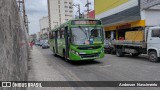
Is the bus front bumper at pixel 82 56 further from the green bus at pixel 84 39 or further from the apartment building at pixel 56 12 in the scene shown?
the apartment building at pixel 56 12

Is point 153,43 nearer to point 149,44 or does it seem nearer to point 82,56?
point 149,44

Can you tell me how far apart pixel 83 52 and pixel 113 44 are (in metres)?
6.74

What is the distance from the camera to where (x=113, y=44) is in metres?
18.2

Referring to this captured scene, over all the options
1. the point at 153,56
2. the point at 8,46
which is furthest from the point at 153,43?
the point at 8,46

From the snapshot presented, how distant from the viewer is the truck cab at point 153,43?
12352 mm

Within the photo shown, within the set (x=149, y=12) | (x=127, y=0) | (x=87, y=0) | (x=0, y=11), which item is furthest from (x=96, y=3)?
(x=0, y=11)

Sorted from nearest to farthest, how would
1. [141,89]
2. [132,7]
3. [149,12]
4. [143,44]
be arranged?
[141,89] < [143,44] < [149,12] < [132,7]

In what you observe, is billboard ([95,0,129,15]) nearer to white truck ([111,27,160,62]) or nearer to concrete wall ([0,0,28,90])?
white truck ([111,27,160,62])

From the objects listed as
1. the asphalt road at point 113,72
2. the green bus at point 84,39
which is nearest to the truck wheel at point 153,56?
the asphalt road at point 113,72

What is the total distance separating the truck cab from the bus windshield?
3.18 meters

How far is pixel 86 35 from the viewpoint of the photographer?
12.5 meters

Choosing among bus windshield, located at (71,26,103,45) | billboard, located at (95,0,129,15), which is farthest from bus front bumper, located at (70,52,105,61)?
billboard, located at (95,0,129,15)

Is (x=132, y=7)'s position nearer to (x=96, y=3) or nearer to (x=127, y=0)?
(x=127, y=0)

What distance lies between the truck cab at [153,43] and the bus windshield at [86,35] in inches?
125
